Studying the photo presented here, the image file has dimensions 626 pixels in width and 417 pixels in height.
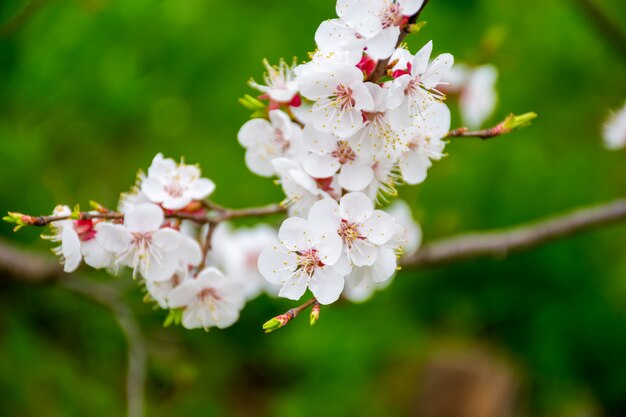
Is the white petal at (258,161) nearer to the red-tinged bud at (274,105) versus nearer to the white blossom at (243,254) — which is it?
the red-tinged bud at (274,105)

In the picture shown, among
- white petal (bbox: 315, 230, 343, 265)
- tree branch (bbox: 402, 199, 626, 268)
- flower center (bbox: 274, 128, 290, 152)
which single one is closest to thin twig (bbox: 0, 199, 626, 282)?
tree branch (bbox: 402, 199, 626, 268)

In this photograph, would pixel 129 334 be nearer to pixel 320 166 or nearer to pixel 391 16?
pixel 320 166

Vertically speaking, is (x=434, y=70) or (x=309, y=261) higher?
(x=434, y=70)

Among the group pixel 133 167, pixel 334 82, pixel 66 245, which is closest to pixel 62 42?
pixel 133 167

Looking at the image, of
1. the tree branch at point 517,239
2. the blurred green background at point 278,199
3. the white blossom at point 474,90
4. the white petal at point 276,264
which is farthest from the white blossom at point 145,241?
the blurred green background at point 278,199

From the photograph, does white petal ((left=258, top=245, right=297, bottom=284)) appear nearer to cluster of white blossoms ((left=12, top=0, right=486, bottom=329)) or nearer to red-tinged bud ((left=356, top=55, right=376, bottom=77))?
cluster of white blossoms ((left=12, top=0, right=486, bottom=329))

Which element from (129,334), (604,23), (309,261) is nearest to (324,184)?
(309,261)
